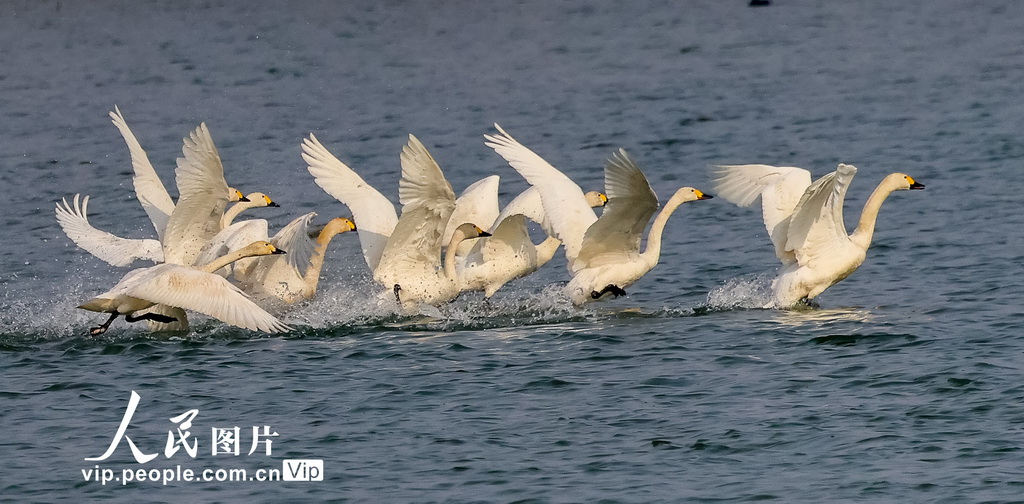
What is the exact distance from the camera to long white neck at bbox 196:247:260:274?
48.7 feet

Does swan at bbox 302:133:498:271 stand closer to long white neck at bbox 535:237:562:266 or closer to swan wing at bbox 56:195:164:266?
long white neck at bbox 535:237:562:266

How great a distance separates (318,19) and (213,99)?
11.6m

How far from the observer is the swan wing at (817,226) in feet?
47.8

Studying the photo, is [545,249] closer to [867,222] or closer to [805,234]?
[805,234]

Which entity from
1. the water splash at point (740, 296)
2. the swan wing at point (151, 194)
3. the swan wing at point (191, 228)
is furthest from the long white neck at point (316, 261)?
the water splash at point (740, 296)

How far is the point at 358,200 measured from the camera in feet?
52.8

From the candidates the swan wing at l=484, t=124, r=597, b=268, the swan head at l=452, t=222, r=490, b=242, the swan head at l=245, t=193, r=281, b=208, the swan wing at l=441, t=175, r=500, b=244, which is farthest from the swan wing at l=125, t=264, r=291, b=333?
the swan wing at l=441, t=175, r=500, b=244

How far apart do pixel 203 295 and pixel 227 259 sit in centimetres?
130

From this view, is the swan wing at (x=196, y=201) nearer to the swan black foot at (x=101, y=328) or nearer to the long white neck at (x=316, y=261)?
the long white neck at (x=316, y=261)

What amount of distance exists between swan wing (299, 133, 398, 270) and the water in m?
0.59

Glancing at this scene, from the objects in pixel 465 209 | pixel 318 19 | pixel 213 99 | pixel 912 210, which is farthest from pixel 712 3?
pixel 465 209

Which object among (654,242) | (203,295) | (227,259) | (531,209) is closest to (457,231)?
(531,209)

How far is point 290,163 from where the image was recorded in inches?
980

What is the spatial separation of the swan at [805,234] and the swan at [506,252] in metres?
2.07
